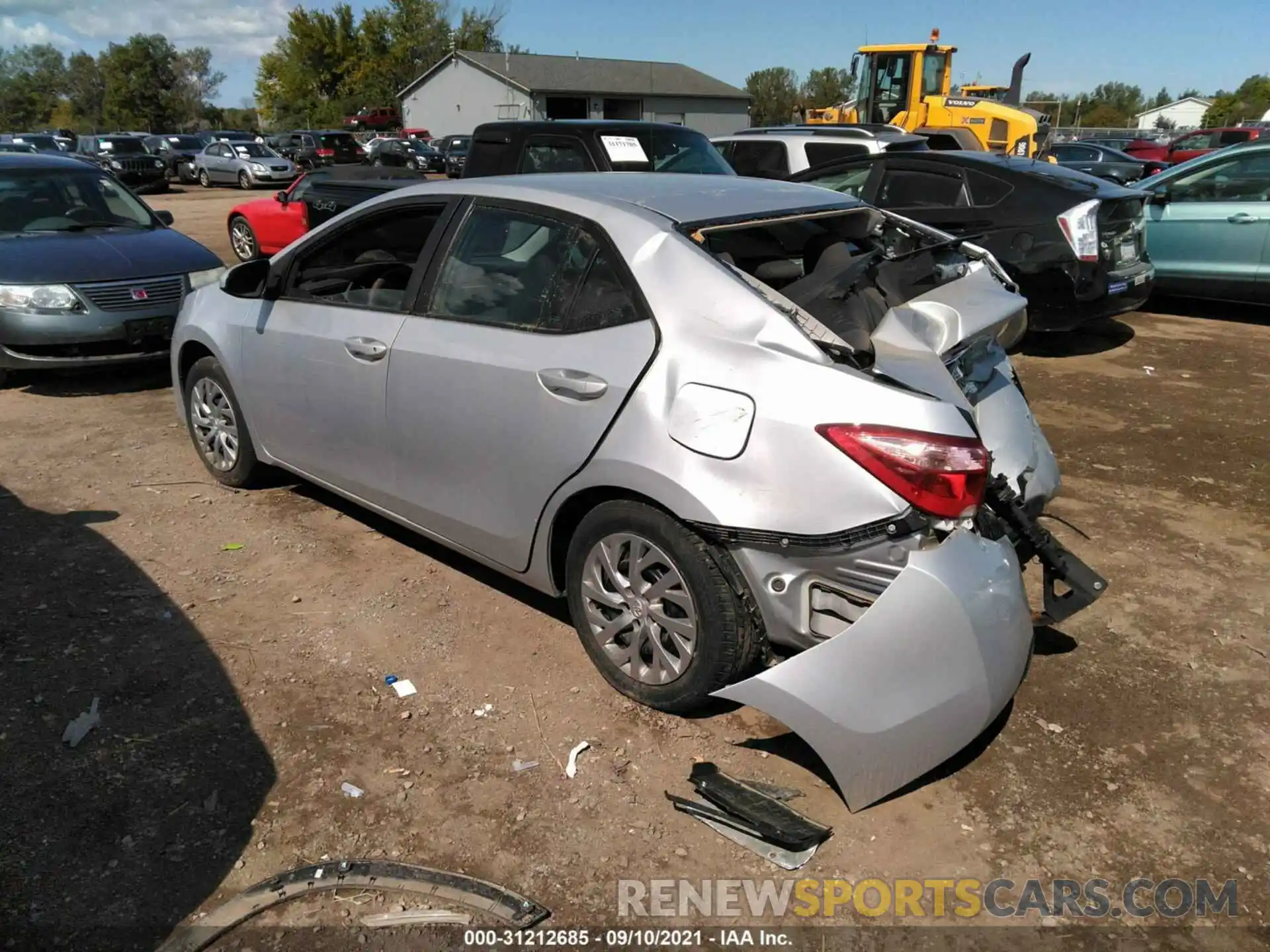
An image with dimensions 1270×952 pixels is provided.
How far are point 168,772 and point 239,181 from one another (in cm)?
3145

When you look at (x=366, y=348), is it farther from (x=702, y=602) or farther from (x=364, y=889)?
(x=364, y=889)

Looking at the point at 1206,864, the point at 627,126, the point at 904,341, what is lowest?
the point at 1206,864

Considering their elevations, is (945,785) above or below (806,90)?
below

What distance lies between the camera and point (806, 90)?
69.6 m

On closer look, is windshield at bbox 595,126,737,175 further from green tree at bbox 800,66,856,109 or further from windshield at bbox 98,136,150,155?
green tree at bbox 800,66,856,109

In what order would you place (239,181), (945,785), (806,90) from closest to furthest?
(945,785)
(239,181)
(806,90)

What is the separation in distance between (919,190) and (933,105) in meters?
10.1

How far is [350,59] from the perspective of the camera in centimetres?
6988

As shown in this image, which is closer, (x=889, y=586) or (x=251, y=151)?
(x=889, y=586)

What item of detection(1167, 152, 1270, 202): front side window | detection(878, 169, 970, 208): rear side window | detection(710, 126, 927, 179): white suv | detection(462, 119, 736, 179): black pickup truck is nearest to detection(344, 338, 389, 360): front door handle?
detection(462, 119, 736, 179): black pickup truck

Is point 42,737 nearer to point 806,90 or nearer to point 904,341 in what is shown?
point 904,341

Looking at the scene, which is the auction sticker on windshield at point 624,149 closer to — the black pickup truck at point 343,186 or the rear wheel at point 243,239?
the black pickup truck at point 343,186

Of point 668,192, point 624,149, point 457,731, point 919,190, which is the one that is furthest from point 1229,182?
point 457,731

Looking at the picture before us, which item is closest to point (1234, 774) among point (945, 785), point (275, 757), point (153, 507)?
point (945, 785)
